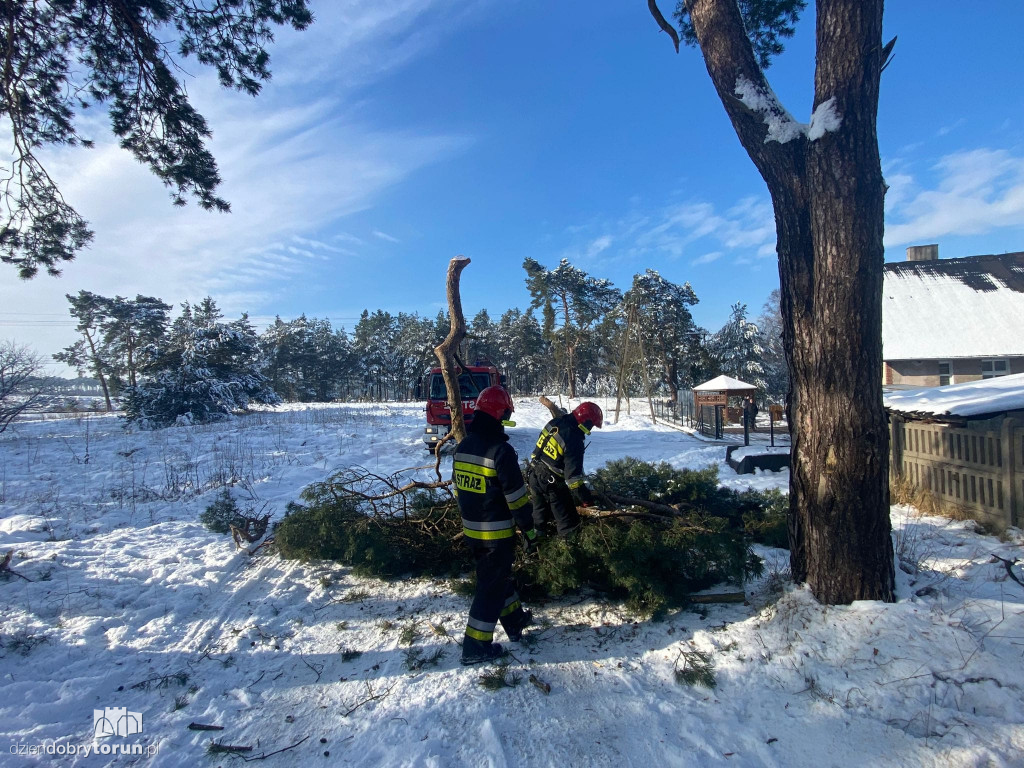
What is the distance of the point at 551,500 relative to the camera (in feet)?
15.0

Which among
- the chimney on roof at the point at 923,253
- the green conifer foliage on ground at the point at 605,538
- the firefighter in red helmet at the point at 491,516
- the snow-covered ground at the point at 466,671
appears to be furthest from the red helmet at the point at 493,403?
the chimney on roof at the point at 923,253

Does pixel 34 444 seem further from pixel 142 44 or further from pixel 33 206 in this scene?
pixel 142 44

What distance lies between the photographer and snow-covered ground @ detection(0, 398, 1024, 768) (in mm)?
2635

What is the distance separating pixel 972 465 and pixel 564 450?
19.0ft

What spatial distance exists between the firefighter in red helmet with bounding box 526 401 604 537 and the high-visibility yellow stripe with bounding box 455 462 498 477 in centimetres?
101

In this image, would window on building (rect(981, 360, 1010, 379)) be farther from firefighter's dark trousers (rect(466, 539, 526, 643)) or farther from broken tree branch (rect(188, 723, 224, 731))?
broken tree branch (rect(188, 723, 224, 731))

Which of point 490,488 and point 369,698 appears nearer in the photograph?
point 369,698

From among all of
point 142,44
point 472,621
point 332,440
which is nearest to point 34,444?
point 332,440

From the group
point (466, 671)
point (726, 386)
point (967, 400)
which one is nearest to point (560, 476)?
point (466, 671)

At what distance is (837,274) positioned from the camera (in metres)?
3.37

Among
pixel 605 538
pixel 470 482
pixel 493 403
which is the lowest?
pixel 605 538

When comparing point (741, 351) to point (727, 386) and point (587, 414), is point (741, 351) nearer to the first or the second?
point (727, 386)

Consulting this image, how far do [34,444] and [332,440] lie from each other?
799cm

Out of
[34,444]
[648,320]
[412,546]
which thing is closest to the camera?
[412,546]
